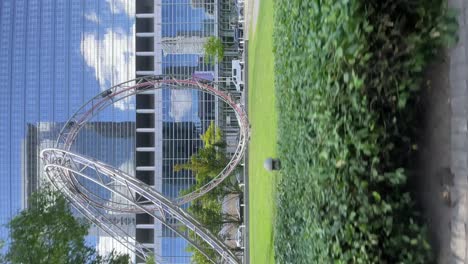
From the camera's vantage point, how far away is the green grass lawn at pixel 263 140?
1504cm

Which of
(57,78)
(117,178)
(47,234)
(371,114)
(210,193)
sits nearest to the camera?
(371,114)

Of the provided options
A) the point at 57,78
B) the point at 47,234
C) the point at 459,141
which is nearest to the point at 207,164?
the point at 47,234

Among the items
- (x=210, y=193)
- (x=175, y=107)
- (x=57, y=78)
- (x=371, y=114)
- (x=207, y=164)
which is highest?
(x=57, y=78)

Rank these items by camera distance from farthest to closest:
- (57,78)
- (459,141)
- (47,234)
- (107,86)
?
1. (57,78)
2. (107,86)
3. (47,234)
4. (459,141)

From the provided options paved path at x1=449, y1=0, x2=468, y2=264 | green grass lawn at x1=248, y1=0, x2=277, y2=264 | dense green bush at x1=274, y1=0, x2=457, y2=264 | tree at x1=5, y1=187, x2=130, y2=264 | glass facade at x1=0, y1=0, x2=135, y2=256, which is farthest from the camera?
glass facade at x1=0, y1=0, x2=135, y2=256

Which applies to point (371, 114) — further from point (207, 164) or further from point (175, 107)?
point (175, 107)

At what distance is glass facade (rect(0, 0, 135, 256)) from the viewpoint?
5034 centimetres

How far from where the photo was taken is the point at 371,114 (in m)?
4.41

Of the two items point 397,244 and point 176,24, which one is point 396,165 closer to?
point 397,244

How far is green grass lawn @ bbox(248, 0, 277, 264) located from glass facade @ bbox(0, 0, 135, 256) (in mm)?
31753

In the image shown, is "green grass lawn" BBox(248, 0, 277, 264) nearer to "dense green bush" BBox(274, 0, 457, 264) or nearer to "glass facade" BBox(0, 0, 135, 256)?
"dense green bush" BBox(274, 0, 457, 264)

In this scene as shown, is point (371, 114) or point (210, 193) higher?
point (371, 114)

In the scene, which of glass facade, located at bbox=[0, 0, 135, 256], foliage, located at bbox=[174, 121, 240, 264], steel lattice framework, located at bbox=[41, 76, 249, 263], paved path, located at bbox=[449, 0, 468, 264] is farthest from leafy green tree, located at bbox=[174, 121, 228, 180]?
paved path, located at bbox=[449, 0, 468, 264]

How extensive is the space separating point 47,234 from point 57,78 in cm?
3611
